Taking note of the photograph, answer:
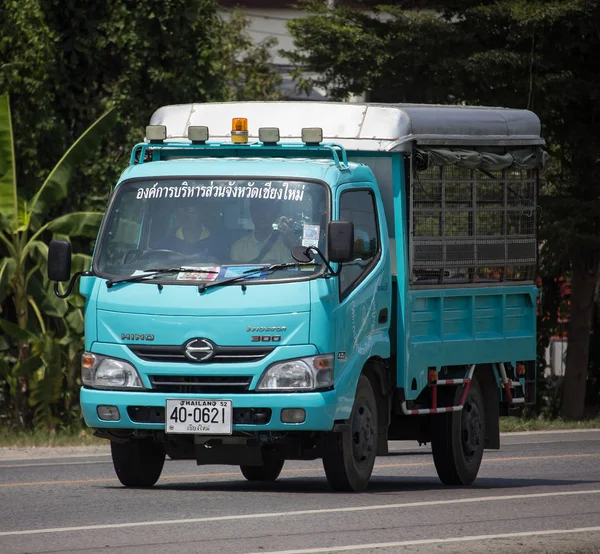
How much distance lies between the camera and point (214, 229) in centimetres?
1153

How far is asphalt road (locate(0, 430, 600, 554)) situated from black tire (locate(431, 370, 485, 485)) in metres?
0.14

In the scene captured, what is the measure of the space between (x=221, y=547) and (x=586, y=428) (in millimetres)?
14999

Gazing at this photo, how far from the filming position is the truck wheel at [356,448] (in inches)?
452

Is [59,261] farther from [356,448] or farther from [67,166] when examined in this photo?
[67,166]

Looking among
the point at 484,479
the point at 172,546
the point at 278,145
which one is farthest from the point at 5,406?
the point at 172,546

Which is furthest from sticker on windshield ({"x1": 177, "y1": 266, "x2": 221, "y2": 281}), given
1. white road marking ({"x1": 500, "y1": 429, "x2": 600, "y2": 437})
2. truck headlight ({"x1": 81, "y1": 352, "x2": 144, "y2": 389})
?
white road marking ({"x1": 500, "y1": 429, "x2": 600, "y2": 437})

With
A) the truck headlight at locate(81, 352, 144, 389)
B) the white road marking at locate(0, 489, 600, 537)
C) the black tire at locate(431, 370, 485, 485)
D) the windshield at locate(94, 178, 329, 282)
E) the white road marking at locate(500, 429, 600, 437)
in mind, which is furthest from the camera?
the white road marking at locate(500, 429, 600, 437)

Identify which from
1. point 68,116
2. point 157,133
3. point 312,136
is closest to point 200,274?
point 312,136

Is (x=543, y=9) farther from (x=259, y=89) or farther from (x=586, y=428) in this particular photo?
(x=259, y=89)

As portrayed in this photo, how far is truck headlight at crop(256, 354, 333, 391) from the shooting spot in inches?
433

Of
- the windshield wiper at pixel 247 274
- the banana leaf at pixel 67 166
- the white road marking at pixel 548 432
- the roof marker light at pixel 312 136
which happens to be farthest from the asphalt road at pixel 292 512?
the white road marking at pixel 548 432

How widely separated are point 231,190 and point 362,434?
2.02 meters

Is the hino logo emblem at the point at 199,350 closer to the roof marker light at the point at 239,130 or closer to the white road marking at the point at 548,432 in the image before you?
the roof marker light at the point at 239,130

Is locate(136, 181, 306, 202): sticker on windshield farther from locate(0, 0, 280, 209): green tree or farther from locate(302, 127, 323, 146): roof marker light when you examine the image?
locate(0, 0, 280, 209): green tree
